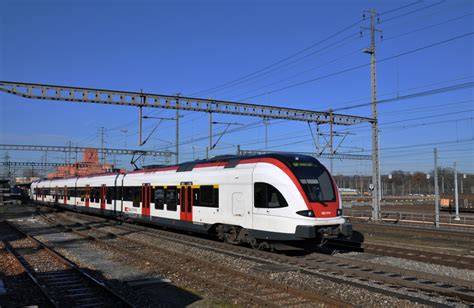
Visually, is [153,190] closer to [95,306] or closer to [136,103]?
[136,103]

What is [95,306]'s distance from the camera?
813 cm

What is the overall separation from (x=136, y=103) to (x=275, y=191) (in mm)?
13007

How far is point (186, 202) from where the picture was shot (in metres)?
18.7

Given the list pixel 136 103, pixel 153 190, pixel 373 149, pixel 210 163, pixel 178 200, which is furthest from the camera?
pixel 373 149

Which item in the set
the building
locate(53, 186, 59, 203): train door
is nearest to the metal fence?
locate(53, 186, 59, 203): train door

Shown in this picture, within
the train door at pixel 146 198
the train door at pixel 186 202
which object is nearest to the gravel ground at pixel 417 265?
the train door at pixel 186 202

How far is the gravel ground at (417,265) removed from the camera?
11.1 meters

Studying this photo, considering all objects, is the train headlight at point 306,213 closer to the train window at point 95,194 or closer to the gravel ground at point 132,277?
the gravel ground at point 132,277

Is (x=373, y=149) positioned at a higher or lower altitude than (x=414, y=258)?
higher

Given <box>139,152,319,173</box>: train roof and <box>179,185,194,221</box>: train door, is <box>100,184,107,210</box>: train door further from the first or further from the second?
<box>179,185,194,221</box>: train door

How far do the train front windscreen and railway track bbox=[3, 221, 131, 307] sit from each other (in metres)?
6.68

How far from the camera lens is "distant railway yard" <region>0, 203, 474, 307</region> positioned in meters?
8.52

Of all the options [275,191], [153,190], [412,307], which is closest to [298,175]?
[275,191]

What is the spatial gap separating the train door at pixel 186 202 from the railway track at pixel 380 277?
4.21 metres
